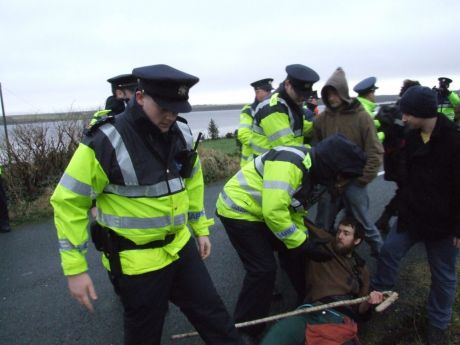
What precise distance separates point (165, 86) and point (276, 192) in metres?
1.01

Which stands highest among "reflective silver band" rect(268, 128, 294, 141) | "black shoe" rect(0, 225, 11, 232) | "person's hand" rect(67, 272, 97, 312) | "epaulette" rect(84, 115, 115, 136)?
"epaulette" rect(84, 115, 115, 136)

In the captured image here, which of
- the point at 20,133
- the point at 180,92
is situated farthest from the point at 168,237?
the point at 20,133

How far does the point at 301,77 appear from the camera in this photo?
352 centimetres

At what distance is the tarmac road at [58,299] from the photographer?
3174 mm

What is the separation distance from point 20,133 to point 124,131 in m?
6.58

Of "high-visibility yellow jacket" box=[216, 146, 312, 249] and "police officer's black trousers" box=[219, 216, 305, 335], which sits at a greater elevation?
"high-visibility yellow jacket" box=[216, 146, 312, 249]

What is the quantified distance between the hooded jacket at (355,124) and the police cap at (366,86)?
1.32 m

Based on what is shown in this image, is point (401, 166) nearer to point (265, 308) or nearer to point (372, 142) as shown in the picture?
point (372, 142)

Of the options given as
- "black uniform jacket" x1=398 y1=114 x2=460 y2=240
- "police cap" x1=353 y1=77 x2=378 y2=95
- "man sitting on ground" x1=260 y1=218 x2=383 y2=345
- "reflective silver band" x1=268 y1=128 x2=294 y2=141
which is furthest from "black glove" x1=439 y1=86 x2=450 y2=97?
"man sitting on ground" x1=260 y1=218 x2=383 y2=345

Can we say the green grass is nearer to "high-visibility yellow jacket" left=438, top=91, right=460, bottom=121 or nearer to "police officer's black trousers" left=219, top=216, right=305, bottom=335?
"high-visibility yellow jacket" left=438, top=91, right=460, bottom=121

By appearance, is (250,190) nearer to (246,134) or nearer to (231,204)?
(231,204)

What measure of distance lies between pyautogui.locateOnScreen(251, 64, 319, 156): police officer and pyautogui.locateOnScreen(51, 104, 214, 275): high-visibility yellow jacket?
5.31 feet

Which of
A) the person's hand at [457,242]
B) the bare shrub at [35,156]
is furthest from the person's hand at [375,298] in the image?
the bare shrub at [35,156]

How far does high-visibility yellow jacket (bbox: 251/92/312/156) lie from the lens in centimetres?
366
